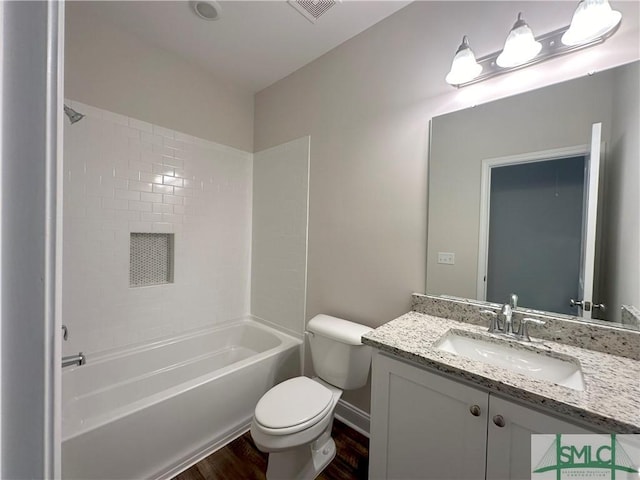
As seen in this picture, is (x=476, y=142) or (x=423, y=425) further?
(x=476, y=142)

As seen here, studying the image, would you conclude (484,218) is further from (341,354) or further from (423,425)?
(341,354)

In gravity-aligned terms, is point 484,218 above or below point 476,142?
below

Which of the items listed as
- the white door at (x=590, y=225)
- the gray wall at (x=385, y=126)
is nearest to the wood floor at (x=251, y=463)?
the gray wall at (x=385, y=126)

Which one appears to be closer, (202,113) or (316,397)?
(316,397)

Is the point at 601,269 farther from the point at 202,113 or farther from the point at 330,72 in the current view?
the point at 202,113

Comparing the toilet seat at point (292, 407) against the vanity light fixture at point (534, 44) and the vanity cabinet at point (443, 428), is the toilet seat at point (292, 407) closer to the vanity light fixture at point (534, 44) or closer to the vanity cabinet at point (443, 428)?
the vanity cabinet at point (443, 428)

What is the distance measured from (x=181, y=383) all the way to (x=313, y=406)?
116 centimetres

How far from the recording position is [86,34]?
1.67 metres

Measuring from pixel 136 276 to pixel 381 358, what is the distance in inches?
73.0

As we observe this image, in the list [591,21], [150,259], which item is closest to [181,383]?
[150,259]

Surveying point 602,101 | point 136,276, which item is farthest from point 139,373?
point 602,101

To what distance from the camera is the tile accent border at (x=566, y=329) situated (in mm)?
987

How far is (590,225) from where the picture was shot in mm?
1082

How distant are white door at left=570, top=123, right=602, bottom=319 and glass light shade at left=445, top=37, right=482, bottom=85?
0.55 m
